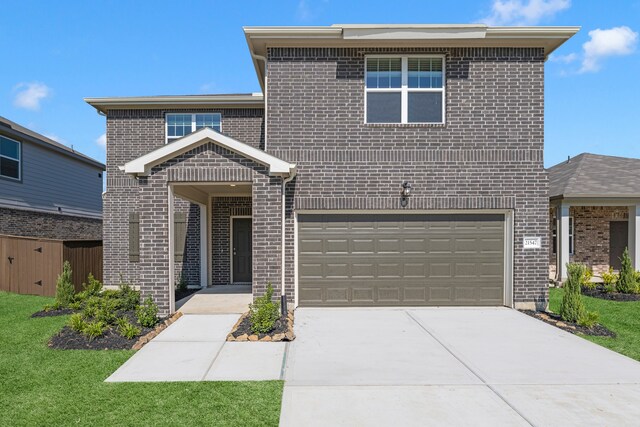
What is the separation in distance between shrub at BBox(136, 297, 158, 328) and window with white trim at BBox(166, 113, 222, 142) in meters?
6.55

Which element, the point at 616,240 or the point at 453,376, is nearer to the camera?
the point at 453,376

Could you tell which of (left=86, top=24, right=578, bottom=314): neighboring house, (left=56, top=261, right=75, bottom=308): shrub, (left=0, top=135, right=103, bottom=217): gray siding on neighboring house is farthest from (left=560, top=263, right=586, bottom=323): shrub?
(left=0, top=135, right=103, bottom=217): gray siding on neighboring house

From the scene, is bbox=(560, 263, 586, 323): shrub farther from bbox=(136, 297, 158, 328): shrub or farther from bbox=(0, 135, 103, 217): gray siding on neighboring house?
bbox=(0, 135, 103, 217): gray siding on neighboring house

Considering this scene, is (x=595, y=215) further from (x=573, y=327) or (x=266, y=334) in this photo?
(x=266, y=334)

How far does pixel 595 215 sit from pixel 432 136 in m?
8.91

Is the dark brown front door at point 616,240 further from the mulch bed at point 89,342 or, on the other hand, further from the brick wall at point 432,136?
the mulch bed at point 89,342

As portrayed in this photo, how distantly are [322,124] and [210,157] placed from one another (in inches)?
109

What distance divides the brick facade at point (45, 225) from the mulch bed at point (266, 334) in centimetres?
1297

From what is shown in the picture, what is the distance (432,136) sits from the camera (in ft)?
30.1

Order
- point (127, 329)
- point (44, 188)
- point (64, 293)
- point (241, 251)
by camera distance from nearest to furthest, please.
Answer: point (127, 329)
point (64, 293)
point (241, 251)
point (44, 188)

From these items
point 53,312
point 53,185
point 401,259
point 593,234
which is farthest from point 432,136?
point 53,185

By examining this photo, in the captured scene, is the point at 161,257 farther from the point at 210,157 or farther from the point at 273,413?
the point at 273,413

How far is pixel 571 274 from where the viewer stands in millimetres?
7945

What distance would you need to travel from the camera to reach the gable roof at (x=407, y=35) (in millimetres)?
8711
